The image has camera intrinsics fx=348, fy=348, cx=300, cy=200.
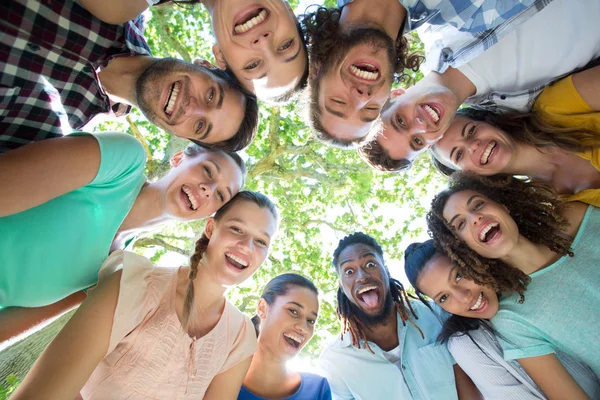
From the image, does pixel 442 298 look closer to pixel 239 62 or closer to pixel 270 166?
pixel 239 62

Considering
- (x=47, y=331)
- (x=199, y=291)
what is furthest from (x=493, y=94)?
(x=47, y=331)

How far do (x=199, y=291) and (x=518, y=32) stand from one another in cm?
370

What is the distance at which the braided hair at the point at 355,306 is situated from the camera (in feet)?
13.5

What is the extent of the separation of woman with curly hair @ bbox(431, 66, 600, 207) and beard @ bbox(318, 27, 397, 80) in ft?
3.80

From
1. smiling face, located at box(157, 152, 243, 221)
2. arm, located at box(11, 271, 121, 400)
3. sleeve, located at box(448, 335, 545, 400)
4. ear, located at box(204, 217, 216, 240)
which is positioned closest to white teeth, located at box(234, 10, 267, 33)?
smiling face, located at box(157, 152, 243, 221)

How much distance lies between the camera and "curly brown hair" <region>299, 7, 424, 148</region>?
10.2ft

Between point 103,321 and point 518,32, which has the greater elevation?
point 518,32

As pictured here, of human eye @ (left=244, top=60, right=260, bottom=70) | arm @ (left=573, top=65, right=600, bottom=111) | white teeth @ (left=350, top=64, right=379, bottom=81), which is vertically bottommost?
human eye @ (left=244, top=60, right=260, bottom=70)

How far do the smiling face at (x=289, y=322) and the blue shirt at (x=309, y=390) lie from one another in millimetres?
340

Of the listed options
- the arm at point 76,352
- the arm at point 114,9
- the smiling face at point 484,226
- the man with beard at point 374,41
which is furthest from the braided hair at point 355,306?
the arm at point 114,9

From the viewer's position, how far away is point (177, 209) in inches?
129

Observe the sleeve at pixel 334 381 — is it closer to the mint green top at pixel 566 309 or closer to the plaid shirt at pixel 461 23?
the mint green top at pixel 566 309

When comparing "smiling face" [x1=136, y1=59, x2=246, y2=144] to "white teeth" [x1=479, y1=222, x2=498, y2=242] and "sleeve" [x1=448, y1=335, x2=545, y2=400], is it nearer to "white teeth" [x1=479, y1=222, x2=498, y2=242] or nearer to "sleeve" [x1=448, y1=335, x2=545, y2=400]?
"white teeth" [x1=479, y1=222, x2=498, y2=242]

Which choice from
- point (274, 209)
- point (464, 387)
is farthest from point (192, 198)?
point (464, 387)
